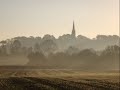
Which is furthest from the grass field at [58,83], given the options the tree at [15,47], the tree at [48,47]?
the tree at [48,47]

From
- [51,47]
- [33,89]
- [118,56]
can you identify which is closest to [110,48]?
[118,56]

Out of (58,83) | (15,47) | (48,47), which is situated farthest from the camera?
(48,47)

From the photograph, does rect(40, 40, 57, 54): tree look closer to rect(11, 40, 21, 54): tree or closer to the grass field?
rect(11, 40, 21, 54): tree

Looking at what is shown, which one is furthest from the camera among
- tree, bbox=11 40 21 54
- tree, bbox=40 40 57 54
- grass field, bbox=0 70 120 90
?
tree, bbox=40 40 57 54

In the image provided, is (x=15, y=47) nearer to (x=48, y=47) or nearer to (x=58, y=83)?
(x=48, y=47)

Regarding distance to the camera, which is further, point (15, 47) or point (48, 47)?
point (48, 47)

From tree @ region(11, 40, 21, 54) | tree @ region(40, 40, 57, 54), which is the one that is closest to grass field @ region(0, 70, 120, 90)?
tree @ region(11, 40, 21, 54)

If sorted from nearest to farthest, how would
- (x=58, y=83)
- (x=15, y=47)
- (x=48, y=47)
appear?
(x=58, y=83), (x=15, y=47), (x=48, y=47)

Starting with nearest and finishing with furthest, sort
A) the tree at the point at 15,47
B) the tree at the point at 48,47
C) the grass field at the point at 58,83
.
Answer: the grass field at the point at 58,83 → the tree at the point at 15,47 → the tree at the point at 48,47

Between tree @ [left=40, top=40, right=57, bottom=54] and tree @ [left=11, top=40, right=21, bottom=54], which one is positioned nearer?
tree @ [left=11, top=40, right=21, bottom=54]

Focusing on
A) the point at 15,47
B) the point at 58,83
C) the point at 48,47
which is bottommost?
the point at 58,83

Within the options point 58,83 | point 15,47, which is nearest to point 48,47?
point 15,47

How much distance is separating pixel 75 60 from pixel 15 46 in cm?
4926

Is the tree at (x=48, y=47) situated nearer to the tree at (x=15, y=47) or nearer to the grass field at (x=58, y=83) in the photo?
the tree at (x=15, y=47)
